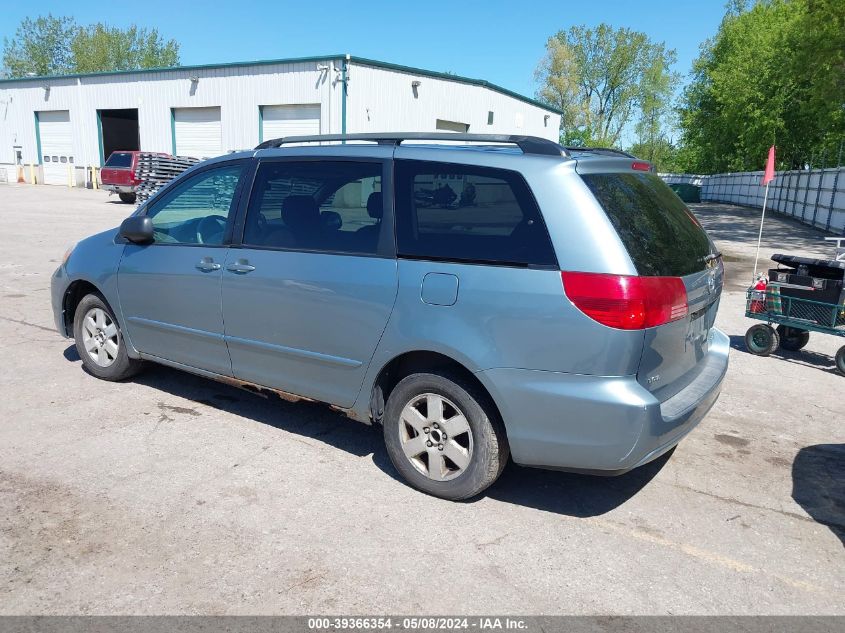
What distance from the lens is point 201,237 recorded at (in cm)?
460

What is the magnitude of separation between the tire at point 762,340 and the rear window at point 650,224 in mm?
3574

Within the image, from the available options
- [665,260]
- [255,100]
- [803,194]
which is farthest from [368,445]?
[803,194]

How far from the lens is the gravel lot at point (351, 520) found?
2.87 metres

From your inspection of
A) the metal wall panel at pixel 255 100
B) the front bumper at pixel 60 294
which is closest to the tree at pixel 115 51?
the metal wall panel at pixel 255 100

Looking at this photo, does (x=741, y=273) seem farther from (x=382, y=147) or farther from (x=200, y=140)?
(x=200, y=140)

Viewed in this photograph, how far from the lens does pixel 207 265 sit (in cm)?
441

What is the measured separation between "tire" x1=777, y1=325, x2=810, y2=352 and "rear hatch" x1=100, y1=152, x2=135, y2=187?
25.0m

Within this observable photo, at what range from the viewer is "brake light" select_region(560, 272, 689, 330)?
10.0ft

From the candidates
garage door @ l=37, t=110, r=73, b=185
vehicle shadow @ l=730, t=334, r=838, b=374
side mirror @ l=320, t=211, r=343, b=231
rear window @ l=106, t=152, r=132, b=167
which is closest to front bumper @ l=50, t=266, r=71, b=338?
side mirror @ l=320, t=211, r=343, b=231

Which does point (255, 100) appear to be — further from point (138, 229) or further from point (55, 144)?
point (138, 229)

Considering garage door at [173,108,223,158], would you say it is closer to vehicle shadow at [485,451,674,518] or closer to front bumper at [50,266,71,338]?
front bumper at [50,266,71,338]

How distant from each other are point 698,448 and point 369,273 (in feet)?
8.42

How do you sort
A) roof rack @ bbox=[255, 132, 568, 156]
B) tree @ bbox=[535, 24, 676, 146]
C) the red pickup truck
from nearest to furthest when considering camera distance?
roof rack @ bbox=[255, 132, 568, 156] → the red pickup truck → tree @ bbox=[535, 24, 676, 146]

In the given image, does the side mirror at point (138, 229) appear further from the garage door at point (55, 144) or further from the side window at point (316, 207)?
the garage door at point (55, 144)
